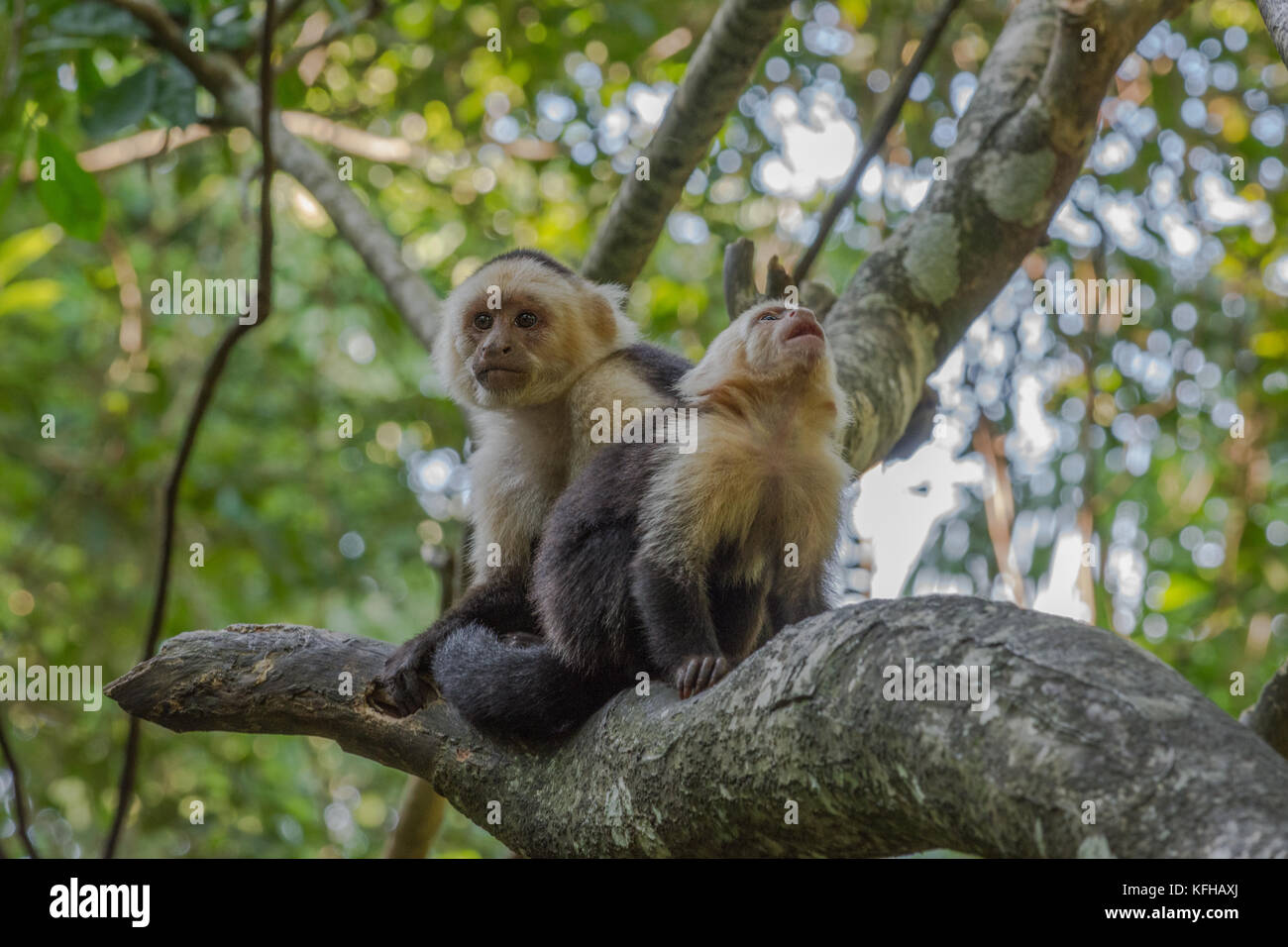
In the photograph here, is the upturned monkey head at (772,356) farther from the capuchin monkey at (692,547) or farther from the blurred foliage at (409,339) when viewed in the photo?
the blurred foliage at (409,339)

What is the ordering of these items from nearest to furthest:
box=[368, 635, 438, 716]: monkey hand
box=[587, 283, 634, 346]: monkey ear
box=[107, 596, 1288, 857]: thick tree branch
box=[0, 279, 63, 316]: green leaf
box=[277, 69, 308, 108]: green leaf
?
box=[107, 596, 1288, 857]: thick tree branch, box=[368, 635, 438, 716]: monkey hand, box=[587, 283, 634, 346]: monkey ear, box=[277, 69, 308, 108]: green leaf, box=[0, 279, 63, 316]: green leaf

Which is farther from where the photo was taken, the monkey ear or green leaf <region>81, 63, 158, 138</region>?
green leaf <region>81, 63, 158, 138</region>

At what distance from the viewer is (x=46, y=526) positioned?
282 inches

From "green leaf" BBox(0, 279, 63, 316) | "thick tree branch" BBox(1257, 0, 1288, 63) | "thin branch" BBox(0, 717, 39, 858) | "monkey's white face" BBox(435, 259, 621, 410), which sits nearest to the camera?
"thick tree branch" BBox(1257, 0, 1288, 63)

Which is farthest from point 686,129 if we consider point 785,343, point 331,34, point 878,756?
point 878,756

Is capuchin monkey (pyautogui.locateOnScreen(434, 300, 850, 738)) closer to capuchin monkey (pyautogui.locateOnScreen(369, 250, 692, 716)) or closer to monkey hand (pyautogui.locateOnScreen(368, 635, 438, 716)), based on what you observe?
monkey hand (pyautogui.locateOnScreen(368, 635, 438, 716))

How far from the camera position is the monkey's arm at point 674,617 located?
2.94 meters

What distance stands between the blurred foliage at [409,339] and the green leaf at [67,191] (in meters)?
0.40

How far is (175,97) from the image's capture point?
192 inches

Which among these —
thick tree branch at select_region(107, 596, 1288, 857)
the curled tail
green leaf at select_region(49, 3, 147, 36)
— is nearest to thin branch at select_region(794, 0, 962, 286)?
the curled tail

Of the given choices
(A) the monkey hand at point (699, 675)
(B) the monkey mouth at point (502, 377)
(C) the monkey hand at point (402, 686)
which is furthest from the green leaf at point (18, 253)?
(A) the monkey hand at point (699, 675)

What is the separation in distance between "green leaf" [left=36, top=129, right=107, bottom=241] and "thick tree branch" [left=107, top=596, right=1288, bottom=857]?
2168 mm

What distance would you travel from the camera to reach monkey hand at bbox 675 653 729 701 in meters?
2.75
